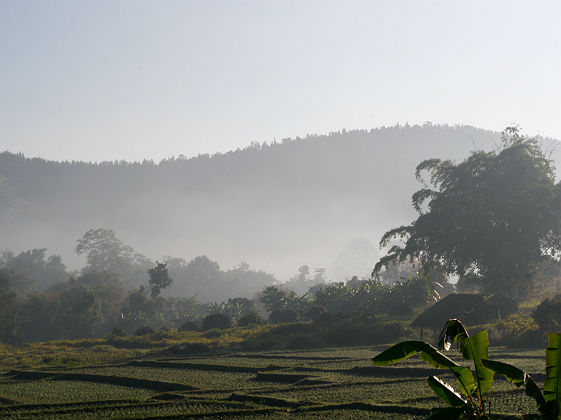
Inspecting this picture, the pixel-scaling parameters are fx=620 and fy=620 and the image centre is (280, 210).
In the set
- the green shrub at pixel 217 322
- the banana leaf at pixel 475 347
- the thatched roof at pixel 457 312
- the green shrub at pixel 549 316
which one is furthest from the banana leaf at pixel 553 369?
the green shrub at pixel 217 322

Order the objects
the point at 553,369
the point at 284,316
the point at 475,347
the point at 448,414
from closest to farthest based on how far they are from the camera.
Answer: the point at 553,369 → the point at 448,414 → the point at 475,347 → the point at 284,316

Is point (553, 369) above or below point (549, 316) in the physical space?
above

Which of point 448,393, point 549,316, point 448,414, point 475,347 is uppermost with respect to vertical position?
point 475,347

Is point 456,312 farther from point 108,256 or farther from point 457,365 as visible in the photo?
point 108,256

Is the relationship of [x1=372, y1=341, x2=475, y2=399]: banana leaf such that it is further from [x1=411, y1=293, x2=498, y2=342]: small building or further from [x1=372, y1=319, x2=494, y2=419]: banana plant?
[x1=411, y1=293, x2=498, y2=342]: small building

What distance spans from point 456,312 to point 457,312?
0.42 feet

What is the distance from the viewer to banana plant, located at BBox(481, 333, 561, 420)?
6.36 meters

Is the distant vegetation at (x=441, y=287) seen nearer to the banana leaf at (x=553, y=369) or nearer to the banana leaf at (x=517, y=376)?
the banana leaf at (x=517, y=376)

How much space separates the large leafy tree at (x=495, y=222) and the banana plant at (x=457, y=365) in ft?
145

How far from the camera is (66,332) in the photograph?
2729 inches

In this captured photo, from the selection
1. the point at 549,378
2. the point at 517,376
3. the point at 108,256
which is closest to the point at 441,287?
the point at 517,376

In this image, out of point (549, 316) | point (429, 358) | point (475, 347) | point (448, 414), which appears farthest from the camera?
point (549, 316)

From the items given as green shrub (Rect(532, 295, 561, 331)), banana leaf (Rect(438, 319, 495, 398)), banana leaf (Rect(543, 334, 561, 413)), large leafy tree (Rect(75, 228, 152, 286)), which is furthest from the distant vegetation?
large leafy tree (Rect(75, 228, 152, 286))

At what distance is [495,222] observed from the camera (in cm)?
5131
